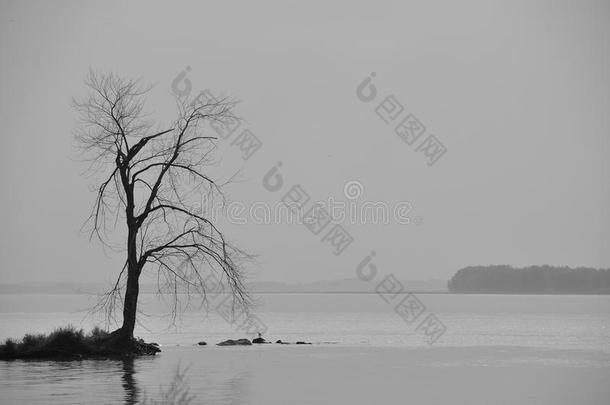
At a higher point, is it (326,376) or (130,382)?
(130,382)

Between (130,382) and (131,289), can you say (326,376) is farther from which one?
(131,289)

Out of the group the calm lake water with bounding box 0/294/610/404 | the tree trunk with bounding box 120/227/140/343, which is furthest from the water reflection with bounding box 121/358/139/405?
the tree trunk with bounding box 120/227/140/343

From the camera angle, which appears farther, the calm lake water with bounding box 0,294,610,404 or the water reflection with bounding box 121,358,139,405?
the calm lake water with bounding box 0,294,610,404

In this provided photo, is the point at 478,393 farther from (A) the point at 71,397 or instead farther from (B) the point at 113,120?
(B) the point at 113,120

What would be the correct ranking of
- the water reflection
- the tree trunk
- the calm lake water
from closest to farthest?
the water reflection, the calm lake water, the tree trunk

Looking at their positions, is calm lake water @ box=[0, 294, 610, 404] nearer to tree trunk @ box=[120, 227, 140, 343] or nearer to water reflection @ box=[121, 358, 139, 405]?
water reflection @ box=[121, 358, 139, 405]

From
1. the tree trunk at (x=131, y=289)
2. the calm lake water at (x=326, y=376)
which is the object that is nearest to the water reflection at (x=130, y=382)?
the calm lake water at (x=326, y=376)

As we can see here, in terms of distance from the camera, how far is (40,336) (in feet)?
128

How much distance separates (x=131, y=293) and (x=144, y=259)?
1.58m

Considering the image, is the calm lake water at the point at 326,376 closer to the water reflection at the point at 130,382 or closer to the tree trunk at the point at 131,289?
the water reflection at the point at 130,382

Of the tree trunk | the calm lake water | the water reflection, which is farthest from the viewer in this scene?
the tree trunk

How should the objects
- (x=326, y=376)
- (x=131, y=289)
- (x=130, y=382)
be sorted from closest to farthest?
1. (x=130, y=382)
2. (x=326, y=376)
3. (x=131, y=289)

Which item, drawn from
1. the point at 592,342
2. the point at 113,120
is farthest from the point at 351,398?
the point at 592,342

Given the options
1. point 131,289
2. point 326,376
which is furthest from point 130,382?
point 131,289
